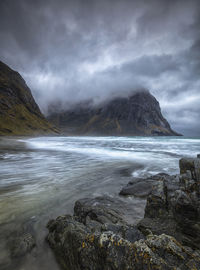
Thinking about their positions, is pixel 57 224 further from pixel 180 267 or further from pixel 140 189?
pixel 140 189

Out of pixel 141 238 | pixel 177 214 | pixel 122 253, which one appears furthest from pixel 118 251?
pixel 177 214

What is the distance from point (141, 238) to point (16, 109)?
140 meters

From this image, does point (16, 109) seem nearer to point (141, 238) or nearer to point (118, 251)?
point (141, 238)

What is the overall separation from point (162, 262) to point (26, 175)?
30.3 ft

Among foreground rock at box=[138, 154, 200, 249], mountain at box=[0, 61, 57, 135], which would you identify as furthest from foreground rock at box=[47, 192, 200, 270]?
mountain at box=[0, 61, 57, 135]

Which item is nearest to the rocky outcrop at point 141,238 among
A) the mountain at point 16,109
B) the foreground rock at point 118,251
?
the foreground rock at point 118,251

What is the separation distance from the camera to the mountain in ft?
329

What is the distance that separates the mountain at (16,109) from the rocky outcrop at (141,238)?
3879 inches

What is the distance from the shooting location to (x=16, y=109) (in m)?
120

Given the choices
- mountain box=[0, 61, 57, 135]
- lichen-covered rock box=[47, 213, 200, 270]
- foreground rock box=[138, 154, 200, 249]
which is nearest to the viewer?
lichen-covered rock box=[47, 213, 200, 270]

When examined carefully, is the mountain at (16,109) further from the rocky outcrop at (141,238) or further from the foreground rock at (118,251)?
the foreground rock at (118,251)

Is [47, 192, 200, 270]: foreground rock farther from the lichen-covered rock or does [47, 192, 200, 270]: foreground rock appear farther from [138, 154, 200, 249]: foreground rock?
[138, 154, 200, 249]: foreground rock

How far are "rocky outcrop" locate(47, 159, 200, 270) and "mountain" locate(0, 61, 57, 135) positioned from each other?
98.5m

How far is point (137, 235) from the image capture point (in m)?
2.63
